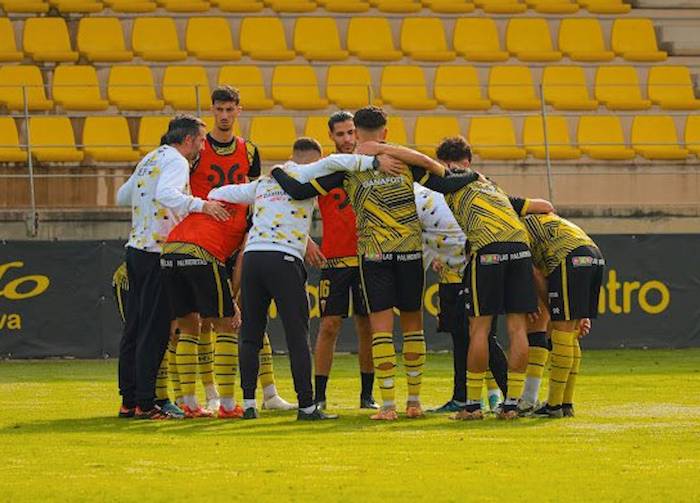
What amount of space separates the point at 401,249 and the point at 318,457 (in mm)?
2520

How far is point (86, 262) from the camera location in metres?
18.5

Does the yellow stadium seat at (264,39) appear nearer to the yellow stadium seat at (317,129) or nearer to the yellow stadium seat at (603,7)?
the yellow stadium seat at (317,129)

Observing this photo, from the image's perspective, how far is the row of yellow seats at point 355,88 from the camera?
21594 mm

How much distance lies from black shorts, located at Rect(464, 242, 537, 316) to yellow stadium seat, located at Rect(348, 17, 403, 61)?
1262 cm

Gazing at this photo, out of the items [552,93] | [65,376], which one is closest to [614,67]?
[552,93]

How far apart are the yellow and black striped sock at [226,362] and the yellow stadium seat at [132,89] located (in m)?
10.8

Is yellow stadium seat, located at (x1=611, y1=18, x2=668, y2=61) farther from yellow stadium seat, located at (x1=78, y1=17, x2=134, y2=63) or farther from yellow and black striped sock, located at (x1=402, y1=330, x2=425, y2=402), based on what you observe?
yellow and black striped sock, located at (x1=402, y1=330, x2=425, y2=402)

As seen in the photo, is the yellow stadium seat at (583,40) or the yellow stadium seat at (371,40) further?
the yellow stadium seat at (583,40)

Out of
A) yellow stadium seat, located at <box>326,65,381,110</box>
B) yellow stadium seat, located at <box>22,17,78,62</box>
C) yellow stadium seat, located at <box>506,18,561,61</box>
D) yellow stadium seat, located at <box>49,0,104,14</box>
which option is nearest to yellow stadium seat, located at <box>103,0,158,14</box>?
yellow stadium seat, located at <box>49,0,104,14</box>

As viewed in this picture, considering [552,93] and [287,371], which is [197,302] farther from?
[552,93]

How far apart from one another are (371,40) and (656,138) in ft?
14.2

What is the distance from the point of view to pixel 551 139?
22.1 meters

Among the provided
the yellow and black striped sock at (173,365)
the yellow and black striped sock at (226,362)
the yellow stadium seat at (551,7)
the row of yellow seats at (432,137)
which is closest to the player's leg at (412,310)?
the yellow and black striped sock at (226,362)

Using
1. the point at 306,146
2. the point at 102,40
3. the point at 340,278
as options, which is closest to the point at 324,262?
the point at 340,278
